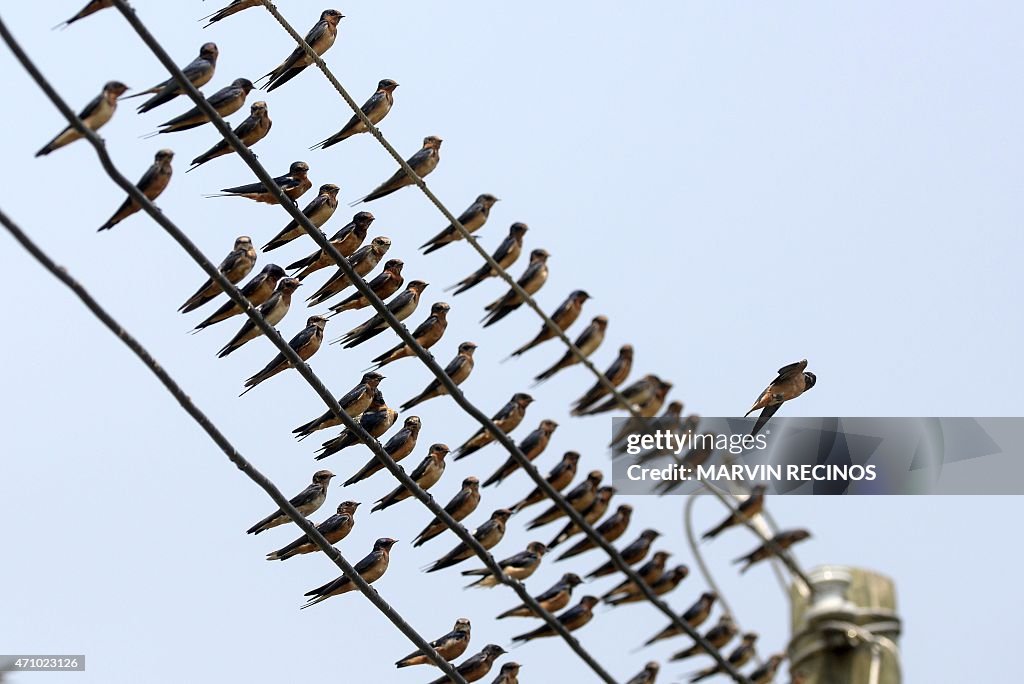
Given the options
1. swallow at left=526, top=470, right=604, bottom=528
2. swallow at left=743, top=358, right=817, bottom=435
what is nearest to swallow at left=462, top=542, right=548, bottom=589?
swallow at left=526, top=470, right=604, bottom=528

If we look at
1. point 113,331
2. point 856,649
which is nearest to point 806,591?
point 856,649

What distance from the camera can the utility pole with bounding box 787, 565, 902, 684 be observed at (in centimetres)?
970

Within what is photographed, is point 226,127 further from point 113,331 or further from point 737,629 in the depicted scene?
point 737,629

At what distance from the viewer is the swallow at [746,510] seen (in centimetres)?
1226

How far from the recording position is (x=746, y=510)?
13.1m

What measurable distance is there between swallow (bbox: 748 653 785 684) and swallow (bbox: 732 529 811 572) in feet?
2.63

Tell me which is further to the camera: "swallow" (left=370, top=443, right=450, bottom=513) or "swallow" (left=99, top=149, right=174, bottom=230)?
"swallow" (left=370, top=443, right=450, bottom=513)

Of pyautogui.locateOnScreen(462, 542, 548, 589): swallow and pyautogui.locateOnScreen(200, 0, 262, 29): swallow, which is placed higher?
pyautogui.locateOnScreen(200, 0, 262, 29): swallow

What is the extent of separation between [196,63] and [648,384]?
482 cm

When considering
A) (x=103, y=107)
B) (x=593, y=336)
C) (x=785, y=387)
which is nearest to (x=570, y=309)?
(x=593, y=336)

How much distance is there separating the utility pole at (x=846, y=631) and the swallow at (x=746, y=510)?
1571 mm

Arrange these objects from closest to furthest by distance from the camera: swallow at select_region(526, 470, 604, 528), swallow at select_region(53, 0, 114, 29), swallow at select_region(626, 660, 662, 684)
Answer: swallow at select_region(53, 0, 114, 29), swallow at select_region(526, 470, 604, 528), swallow at select_region(626, 660, 662, 684)

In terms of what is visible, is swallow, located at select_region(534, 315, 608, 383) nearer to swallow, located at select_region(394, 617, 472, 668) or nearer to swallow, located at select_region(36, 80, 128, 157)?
swallow, located at select_region(394, 617, 472, 668)

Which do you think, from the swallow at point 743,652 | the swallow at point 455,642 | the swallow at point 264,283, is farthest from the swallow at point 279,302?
the swallow at point 743,652
